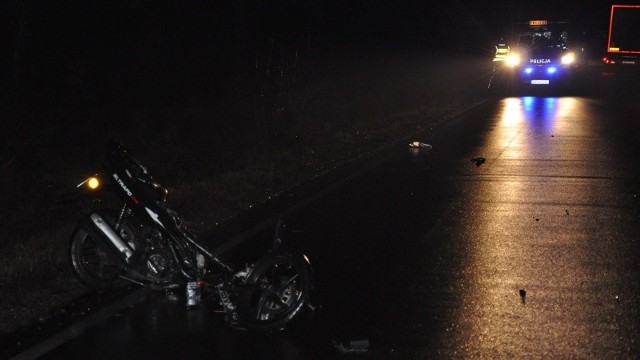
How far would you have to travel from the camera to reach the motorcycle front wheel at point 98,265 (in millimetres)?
7664

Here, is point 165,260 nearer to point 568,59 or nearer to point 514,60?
point 514,60

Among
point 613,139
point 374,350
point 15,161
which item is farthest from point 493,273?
point 613,139

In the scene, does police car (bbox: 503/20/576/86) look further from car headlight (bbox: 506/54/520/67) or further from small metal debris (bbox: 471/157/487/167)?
small metal debris (bbox: 471/157/487/167)

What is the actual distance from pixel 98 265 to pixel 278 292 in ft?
5.93

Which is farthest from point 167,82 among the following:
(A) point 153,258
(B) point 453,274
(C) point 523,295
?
(C) point 523,295

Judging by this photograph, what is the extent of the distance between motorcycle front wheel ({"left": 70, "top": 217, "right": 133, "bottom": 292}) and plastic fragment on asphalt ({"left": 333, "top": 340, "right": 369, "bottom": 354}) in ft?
6.82

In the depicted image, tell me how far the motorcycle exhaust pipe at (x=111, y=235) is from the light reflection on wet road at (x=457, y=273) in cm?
47

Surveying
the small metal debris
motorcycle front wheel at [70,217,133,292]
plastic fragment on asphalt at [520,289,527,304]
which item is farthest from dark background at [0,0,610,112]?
plastic fragment on asphalt at [520,289,527,304]

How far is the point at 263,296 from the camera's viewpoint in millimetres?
6855

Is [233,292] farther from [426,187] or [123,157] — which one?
[426,187]

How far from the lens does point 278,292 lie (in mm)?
6887

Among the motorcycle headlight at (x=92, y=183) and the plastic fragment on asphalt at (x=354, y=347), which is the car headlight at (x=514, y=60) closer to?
the motorcycle headlight at (x=92, y=183)

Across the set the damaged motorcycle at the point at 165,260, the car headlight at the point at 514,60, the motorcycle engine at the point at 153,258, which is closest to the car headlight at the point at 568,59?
the car headlight at the point at 514,60

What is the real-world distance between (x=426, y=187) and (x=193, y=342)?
7745mm
